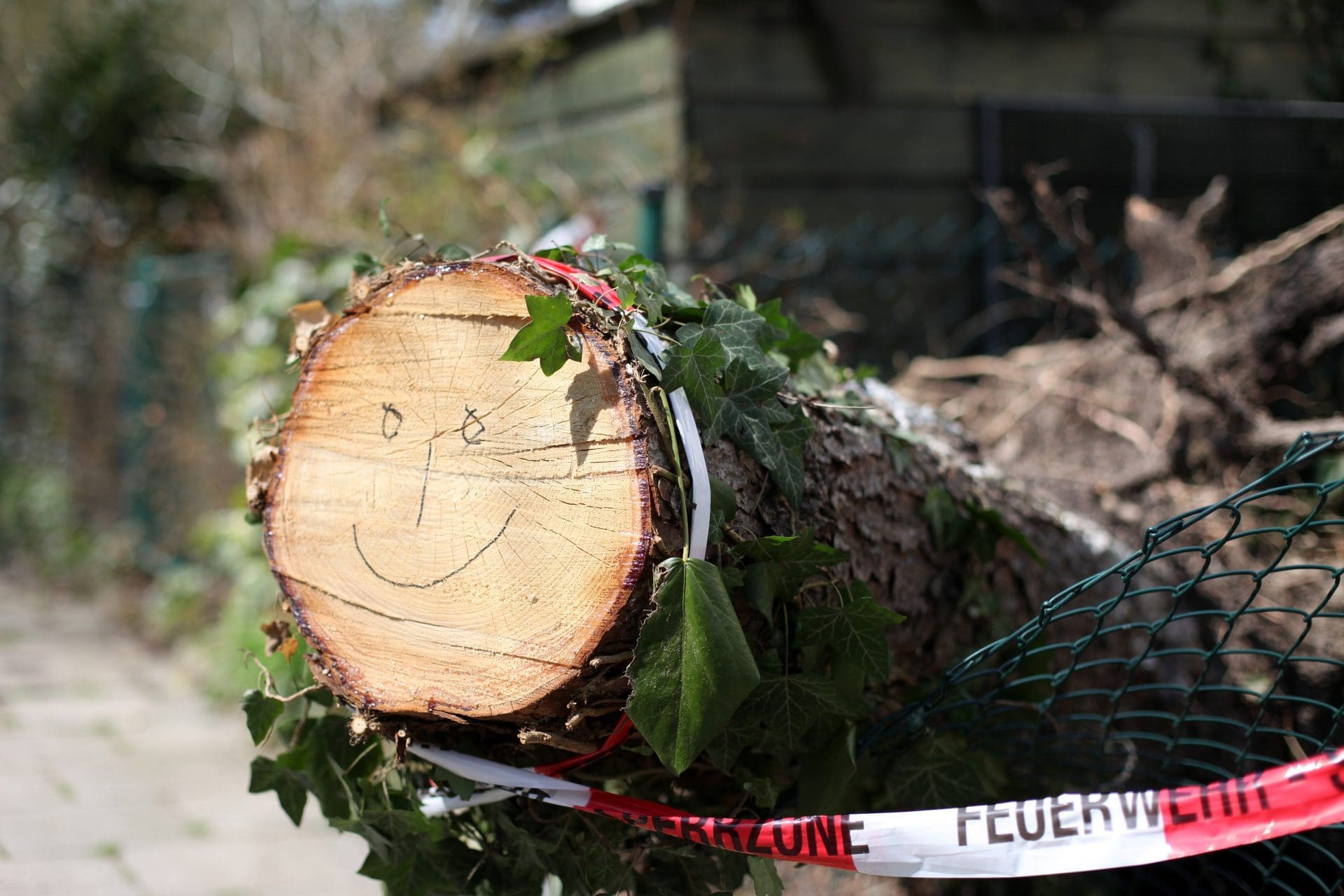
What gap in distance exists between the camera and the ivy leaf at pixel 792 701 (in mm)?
1321

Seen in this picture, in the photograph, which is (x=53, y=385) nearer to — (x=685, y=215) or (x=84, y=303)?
(x=84, y=303)

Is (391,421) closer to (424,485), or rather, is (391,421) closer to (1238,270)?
(424,485)

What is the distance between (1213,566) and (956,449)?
85cm

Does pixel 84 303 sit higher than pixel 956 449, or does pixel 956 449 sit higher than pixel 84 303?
pixel 84 303

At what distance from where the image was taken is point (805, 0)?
436 centimetres

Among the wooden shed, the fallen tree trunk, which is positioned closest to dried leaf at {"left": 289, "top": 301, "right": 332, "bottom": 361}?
the fallen tree trunk

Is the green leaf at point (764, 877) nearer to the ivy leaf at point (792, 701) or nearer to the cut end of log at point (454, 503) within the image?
the ivy leaf at point (792, 701)

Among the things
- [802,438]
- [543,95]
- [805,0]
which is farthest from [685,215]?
[802,438]

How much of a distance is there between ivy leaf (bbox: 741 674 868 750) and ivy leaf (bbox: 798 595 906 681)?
0.05 meters

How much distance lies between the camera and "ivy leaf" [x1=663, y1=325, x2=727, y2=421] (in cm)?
124

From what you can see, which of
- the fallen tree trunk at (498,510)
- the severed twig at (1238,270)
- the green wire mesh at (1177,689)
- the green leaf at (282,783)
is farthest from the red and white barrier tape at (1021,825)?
the severed twig at (1238,270)

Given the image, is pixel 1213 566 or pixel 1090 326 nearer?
pixel 1213 566

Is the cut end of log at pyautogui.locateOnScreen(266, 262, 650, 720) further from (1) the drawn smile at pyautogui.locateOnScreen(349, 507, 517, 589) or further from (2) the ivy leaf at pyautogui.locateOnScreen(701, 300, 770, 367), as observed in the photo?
(2) the ivy leaf at pyautogui.locateOnScreen(701, 300, 770, 367)

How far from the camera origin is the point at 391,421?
4.55ft
